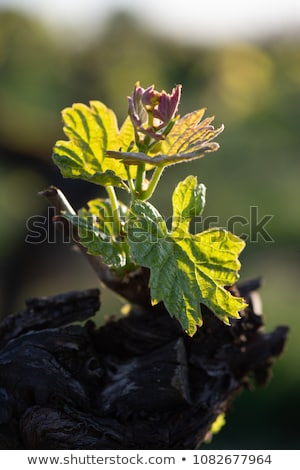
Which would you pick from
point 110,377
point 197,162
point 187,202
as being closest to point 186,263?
point 187,202

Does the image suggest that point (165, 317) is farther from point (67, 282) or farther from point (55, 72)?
point (55, 72)

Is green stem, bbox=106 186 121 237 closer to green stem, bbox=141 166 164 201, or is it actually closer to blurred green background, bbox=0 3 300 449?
green stem, bbox=141 166 164 201

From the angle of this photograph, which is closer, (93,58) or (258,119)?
(258,119)

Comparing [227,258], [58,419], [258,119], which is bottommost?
[58,419]

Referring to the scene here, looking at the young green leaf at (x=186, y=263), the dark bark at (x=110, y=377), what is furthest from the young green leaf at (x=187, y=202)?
the dark bark at (x=110, y=377)

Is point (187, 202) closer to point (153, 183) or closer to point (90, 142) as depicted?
point (153, 183)

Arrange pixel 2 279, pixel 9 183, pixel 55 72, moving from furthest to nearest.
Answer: pixel 55 72
pixel 9 183
pixel 2 279

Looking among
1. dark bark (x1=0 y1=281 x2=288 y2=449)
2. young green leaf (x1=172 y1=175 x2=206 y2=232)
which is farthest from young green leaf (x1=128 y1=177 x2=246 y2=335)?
dark bark (x1=0 y1=281 x2=288 y2=449)

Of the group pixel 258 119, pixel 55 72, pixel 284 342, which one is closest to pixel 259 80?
pixel 258 119
